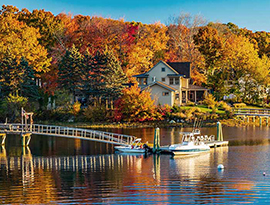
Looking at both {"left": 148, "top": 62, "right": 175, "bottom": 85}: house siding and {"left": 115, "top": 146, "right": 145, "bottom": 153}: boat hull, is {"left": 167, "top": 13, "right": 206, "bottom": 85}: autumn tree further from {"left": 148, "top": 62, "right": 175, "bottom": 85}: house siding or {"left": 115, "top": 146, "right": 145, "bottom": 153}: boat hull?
{"left": 115, "top": 146, "right": 145, "bottom": 153}: boat hull

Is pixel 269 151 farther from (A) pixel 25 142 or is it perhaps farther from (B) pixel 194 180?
(A) pixel 25 142

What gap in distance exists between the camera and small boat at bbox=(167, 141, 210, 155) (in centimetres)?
5228

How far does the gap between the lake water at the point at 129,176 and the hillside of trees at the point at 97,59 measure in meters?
27.6

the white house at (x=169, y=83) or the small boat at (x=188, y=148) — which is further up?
the white house at (x=169, y=83)

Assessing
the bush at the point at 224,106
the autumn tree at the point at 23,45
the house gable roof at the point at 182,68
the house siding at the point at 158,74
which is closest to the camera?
the bush at the point at 224,106

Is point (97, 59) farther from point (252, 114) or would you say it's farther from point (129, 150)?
point (129, 150)

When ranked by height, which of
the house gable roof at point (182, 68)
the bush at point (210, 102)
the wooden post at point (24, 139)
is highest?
the house gable roof at point (182, 68)

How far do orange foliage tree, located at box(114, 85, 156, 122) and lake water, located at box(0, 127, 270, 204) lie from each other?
77.3ft

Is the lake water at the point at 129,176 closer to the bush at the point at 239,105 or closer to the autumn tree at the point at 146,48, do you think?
the bush at the point at 239,105

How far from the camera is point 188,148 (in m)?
52.7

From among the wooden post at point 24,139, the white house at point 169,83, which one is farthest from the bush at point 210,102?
the wooden post at point 24,139

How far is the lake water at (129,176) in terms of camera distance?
3531 cm

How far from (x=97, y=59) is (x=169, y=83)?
46.2 ft

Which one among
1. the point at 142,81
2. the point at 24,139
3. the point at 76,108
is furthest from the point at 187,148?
the point at 142,81
